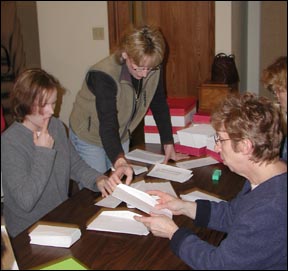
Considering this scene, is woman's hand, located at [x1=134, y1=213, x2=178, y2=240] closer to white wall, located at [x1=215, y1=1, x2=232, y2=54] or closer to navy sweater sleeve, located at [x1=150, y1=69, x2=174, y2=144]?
navy sweater sleeve, located at [x1=150, y1=69, x2=174, y2=144]

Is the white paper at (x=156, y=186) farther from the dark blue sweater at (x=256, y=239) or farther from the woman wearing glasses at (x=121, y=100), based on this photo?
the dark blue sweater at (x=256, y=239)

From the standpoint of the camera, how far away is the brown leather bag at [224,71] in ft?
10.4

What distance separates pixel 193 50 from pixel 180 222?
259 cm

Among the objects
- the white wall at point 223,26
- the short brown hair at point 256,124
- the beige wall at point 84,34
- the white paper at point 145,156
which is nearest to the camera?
the short brown hair at point 256,124

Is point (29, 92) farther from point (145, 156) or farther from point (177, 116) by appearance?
point (177, 116)

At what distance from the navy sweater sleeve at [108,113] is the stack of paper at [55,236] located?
24.0 inches

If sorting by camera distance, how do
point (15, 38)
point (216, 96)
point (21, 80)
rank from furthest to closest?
1. point (15, 38)
2. point (216, 96)
3. point (21, 80)

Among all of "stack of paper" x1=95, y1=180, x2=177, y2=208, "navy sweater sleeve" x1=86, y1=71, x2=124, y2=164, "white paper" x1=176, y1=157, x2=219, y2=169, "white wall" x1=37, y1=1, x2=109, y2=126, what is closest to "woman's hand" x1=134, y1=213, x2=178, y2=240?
"stack of paper" x1=95, y1=180, x2=177, y2=208

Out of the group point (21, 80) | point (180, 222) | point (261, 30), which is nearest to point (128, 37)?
point (21, 80)

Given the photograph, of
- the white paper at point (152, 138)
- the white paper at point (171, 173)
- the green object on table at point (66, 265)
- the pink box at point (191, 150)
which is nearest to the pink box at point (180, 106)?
the white paper at point (152, 138)

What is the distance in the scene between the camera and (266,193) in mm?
1165

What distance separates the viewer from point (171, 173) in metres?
2.00

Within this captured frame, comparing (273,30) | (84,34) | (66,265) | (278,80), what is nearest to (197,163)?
(278,80)

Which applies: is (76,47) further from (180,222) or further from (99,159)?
(180,222)
